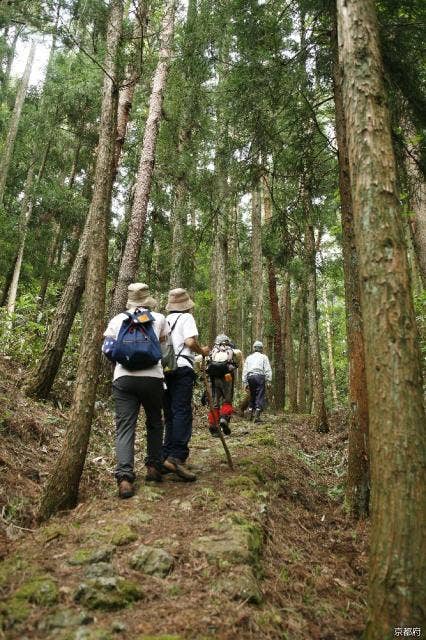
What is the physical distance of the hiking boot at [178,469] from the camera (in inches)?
208

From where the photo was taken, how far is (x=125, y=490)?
4566 millimetres

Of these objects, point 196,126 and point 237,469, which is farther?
point 196,126

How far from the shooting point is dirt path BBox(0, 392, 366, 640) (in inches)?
103

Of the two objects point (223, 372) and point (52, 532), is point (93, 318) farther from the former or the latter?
point (223, 372)

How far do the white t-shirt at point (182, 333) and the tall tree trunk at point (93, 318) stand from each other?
122 cm

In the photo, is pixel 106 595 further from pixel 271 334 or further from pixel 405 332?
pixel 271 334

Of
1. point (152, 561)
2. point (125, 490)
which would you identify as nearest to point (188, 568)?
point (152, 561)

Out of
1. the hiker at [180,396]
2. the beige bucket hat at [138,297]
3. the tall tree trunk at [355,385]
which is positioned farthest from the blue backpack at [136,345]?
the tall tree trunk at [355,385]

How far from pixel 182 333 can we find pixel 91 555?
3.03 meters

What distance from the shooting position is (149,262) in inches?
645

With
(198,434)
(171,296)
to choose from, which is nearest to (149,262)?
(198,434)

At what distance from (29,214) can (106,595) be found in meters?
18.0

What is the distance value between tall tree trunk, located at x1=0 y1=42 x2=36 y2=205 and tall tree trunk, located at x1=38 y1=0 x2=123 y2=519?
14774 mm

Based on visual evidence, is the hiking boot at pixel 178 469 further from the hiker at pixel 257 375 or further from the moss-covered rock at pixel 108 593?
the hiker at pixel 257 375
